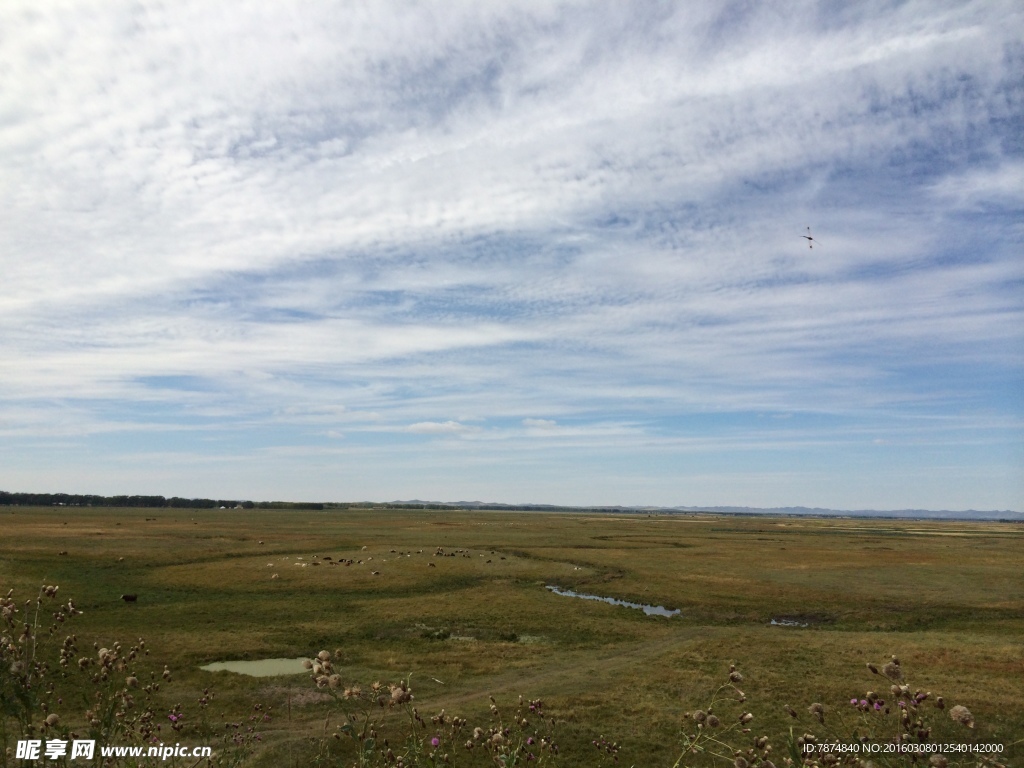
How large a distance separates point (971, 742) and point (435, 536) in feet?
286

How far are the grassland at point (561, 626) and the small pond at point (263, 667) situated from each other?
0.89 m

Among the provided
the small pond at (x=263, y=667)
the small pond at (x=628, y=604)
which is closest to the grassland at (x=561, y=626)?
the small pond at (x=263, y=667)

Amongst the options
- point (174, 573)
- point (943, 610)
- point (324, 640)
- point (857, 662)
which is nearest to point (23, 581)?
point (174, 573)

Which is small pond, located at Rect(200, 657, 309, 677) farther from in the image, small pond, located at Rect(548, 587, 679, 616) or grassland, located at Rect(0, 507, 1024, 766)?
small pond, located at Rect(548, 587, 679, 616)

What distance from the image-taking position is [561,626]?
115 ft

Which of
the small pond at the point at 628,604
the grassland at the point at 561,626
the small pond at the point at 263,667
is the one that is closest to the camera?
the grassland at the point at 561,626

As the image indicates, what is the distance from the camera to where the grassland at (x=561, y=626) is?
2138 centimetres

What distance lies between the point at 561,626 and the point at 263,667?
54.9 ft

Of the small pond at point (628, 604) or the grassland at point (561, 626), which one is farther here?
the small pond at point (628, 604)

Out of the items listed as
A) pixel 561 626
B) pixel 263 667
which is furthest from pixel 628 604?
pixel 263 667

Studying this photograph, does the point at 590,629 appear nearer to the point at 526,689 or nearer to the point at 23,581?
the point at 526,689

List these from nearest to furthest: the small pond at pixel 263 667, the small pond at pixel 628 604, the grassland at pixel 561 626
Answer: the grassland at pixel 561 626 → the small pond at pixel 263 667 → the small pond at pixel 628 604

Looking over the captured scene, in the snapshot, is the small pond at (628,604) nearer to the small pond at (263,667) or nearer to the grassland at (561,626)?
the grassland at (561,626)

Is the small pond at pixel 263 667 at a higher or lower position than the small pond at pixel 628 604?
higher
